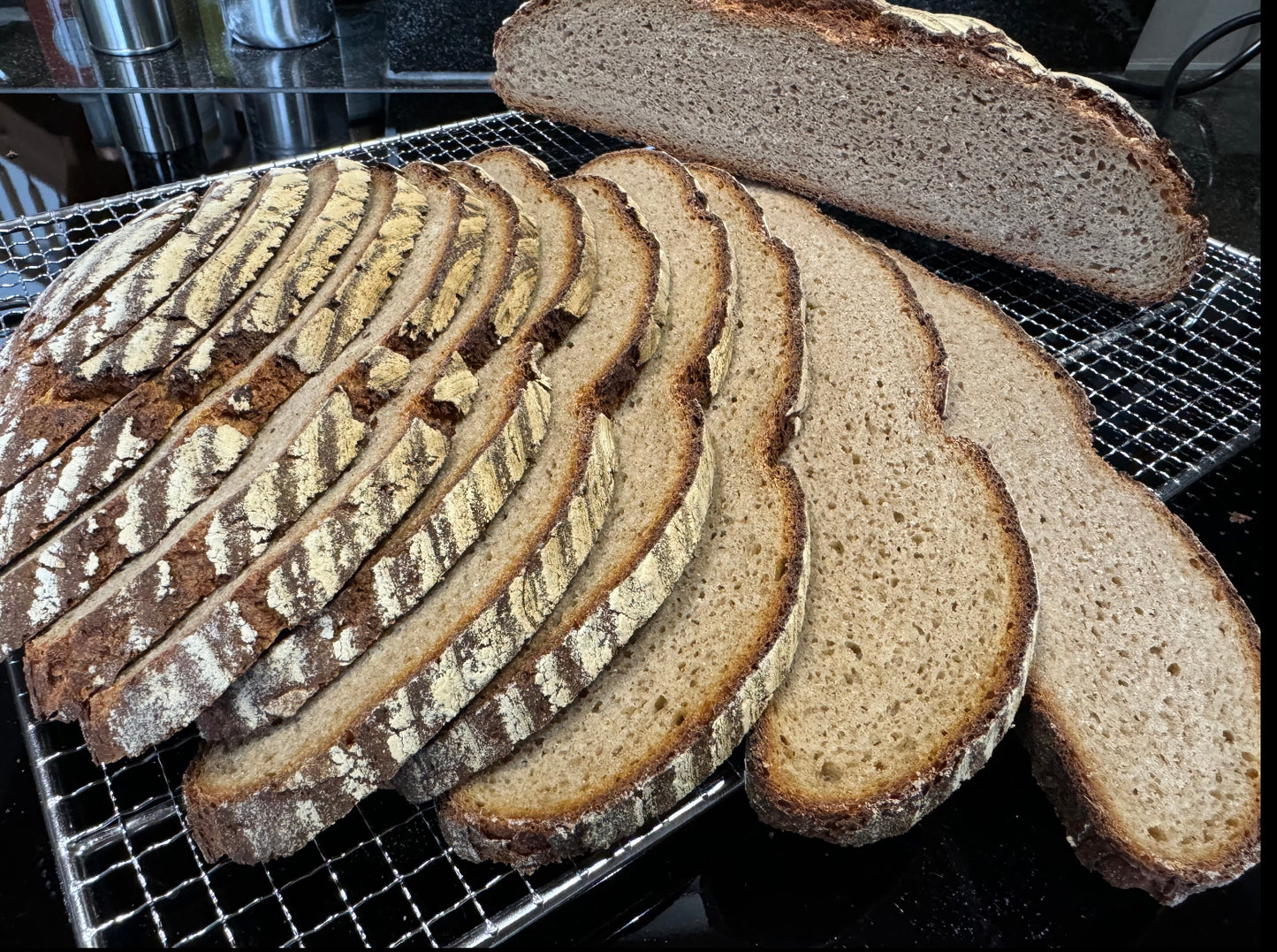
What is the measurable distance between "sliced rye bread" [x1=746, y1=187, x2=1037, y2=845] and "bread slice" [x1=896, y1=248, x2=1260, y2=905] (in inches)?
7.0

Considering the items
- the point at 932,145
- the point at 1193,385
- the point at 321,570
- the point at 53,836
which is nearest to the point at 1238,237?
the point at 1193,385

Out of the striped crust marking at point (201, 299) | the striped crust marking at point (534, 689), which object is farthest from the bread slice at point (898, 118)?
the striped crust marking at point (534, 689)

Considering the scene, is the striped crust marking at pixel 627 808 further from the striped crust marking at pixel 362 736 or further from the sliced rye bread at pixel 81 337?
the sliced rye bread at pixel 81 337

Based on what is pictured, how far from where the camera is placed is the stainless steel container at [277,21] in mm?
4703

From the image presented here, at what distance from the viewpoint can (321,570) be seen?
1.89m

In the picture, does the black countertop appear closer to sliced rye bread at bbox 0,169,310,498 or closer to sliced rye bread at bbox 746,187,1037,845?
sliced rye bread at bbox 746,187,1037,845

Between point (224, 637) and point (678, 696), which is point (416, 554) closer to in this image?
point (224, 637)

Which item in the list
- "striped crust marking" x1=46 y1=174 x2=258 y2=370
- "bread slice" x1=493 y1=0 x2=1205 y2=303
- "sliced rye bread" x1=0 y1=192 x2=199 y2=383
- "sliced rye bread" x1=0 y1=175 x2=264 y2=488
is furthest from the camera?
"bread slice" x1=493 y1=0 x2=1205 y2=303

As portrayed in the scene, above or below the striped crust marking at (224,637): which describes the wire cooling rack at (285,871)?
below

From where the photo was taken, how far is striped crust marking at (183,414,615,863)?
1.83 metres

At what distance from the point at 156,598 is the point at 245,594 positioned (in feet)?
0.71

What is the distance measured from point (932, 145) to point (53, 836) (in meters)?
3.41

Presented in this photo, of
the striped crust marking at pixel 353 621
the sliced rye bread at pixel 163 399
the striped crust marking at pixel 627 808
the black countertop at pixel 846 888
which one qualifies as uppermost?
the sliced rye bread at pixel 163 399

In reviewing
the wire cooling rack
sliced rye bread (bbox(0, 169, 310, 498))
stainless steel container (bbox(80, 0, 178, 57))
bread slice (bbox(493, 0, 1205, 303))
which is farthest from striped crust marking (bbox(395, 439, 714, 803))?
stainless steel container (bbox(80, 0, 178, 57))
